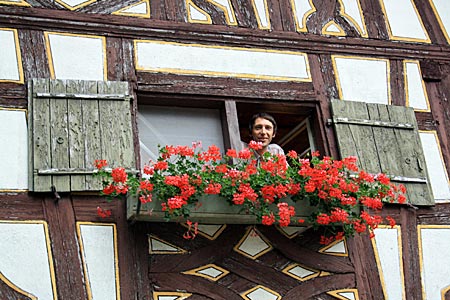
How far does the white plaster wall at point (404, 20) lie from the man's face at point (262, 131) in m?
1.68

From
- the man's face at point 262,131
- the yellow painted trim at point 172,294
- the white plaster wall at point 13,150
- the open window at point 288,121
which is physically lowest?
the yellow painted trim at point 172,294

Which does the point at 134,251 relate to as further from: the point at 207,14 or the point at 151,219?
the point at 207,14

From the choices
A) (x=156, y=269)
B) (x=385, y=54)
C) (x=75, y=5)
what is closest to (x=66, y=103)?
(x=75, y=5)

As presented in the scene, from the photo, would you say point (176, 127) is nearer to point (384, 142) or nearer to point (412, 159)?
point (384, 142)

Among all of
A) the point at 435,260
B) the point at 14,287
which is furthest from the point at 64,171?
the point at 435,260

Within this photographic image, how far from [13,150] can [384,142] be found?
306 centimetres

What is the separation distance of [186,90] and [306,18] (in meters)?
1.46

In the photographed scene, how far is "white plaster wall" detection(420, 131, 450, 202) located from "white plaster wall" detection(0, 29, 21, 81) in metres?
3.46

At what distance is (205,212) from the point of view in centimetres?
715

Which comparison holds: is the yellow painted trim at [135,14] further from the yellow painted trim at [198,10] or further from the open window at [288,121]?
the open window at [288,121]

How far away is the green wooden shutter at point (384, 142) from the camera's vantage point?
8.18 metres

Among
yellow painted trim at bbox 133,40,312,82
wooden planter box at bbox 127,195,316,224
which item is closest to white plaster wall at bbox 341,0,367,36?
yellow painted trim at bbox 133,40,312,82

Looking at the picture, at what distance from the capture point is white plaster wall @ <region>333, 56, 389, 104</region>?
336 inches

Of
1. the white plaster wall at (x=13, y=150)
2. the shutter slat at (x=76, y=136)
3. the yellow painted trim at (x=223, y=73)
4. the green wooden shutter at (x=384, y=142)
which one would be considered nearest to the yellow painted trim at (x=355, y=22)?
the yellow painted trim at (x=223, y=73)
